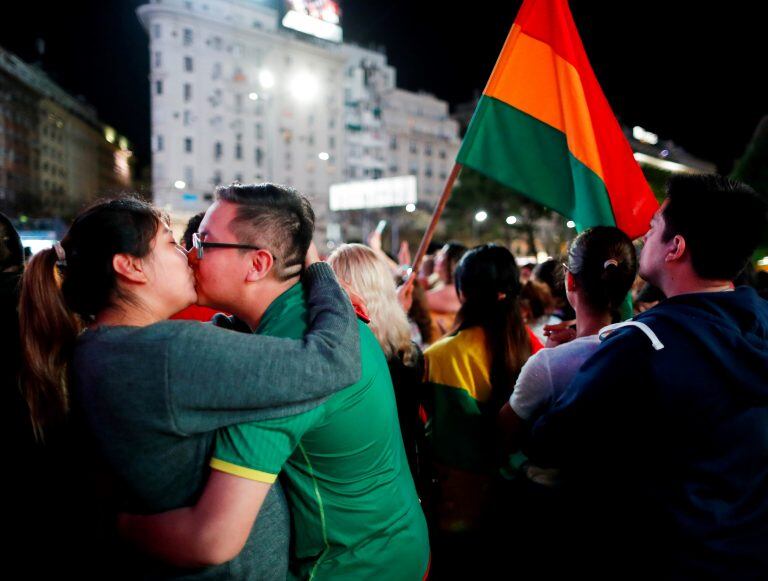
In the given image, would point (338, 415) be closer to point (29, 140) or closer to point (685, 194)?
point (685, 194)

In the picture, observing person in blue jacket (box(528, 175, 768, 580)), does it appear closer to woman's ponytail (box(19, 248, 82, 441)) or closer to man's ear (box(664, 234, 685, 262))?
man's ear (box(664, 234, 685, 262))

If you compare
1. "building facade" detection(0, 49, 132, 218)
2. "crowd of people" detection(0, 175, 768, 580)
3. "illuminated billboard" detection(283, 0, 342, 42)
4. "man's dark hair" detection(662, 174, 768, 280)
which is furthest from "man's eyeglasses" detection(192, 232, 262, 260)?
"illuminated billboard" detection(283, 0, 342, 42)

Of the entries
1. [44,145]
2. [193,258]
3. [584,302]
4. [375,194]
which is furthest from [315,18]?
[193,258]

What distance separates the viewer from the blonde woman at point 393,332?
3082 millimetres

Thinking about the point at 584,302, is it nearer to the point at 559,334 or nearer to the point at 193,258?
the point at 559,334

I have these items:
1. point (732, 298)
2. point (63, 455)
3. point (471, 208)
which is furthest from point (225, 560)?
point (471, 208)

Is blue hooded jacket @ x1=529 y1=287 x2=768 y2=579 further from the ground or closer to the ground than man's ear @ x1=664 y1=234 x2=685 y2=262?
closer to the ground

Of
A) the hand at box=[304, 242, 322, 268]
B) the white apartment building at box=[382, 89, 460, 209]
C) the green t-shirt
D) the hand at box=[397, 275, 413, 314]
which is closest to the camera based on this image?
the green t-shirt

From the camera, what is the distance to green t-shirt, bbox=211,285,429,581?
1.60m

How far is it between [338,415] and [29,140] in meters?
77.6

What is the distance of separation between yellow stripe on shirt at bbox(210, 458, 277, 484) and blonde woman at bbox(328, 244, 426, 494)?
5.68 ft

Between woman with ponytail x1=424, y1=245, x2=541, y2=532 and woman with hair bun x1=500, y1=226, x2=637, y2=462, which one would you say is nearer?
woman with hair bun x1=500, y1=226, x2=637, y2=462

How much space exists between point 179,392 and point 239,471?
267 millimetres

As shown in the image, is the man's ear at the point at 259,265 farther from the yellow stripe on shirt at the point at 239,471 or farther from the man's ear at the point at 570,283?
the man's ear at the point at 570,283
